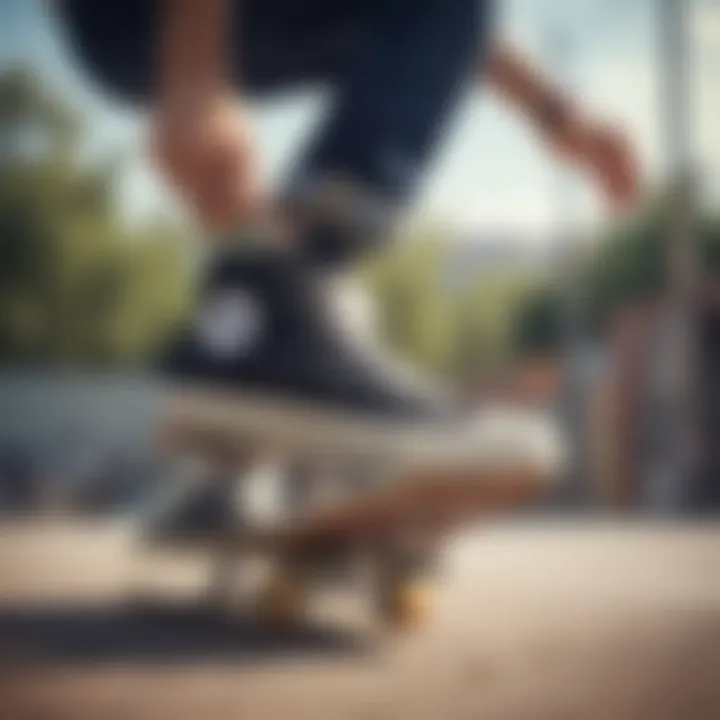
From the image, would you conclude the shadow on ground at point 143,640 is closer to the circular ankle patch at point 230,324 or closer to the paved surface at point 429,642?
the paved surface at point 429,642

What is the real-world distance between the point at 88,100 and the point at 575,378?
1.41ft

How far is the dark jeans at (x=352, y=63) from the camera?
0.92 m

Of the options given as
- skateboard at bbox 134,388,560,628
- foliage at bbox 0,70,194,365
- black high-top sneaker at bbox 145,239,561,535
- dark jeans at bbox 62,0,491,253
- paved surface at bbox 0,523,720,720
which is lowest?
paved surface at bbox 0,523,720,720

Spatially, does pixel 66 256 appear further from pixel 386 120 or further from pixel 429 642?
pixel 429 642

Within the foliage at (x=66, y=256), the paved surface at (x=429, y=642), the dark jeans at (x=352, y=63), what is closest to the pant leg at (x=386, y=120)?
the dark jeans at (x=352, y=63)

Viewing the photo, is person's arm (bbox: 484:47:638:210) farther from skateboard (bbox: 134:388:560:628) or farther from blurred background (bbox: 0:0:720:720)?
skateboard (bbox: 134:388:560:628)

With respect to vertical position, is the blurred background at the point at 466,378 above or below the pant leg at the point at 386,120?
below

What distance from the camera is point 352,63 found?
3.05 feet

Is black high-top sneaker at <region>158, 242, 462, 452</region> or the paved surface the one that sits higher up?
black high-top sneaker at <region>158, 242, 462, 452</region>

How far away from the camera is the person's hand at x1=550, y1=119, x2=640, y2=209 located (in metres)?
0.92

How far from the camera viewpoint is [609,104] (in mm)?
927

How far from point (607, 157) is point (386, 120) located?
17 cm

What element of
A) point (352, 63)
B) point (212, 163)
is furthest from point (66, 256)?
point (352, 63)

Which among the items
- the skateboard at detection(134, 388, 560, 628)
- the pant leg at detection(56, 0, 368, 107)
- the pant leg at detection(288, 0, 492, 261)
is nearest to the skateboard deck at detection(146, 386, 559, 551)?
the skateboard at detection(134, 388, 560, 628)
